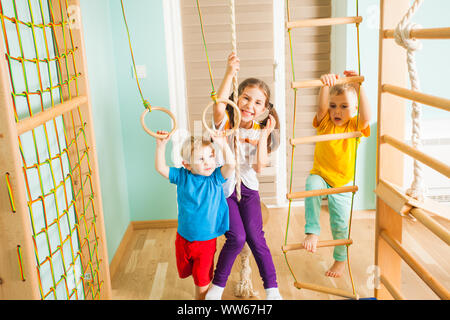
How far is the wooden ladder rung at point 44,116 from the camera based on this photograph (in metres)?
1.12

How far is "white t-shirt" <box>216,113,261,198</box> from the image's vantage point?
77.2 inches

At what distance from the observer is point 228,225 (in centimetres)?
188

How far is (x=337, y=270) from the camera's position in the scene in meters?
2.40

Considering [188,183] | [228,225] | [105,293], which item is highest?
[188,183]

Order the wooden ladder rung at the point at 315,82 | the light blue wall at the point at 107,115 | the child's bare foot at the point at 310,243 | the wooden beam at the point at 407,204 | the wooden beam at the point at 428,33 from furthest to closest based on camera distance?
the light blue wall at the point at 107,115 → the child's bare foot at the point at 310,243 → the wooden ladder rung at the point at 315,82 → the wooden beam at the point at 407,204 → the wooden beam at the point at 428,33

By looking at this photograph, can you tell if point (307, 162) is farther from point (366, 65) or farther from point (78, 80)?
point (78, 80)

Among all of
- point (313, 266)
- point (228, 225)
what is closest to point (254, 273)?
point (313, 266)

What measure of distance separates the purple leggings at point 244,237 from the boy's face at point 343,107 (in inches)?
23.3

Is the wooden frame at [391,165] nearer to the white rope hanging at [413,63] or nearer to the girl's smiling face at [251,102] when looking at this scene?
the white rope hanging at [413,63]

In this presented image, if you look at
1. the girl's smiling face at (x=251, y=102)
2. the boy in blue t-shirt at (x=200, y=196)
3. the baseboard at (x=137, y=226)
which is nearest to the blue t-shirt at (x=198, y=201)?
the boy in blue t-shirt at (x=200, y=196)

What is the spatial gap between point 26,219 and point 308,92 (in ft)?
8.10

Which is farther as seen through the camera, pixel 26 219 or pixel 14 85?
pixel 14 85

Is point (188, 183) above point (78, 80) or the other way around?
the other way around

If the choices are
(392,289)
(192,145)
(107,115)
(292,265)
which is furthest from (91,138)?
(292,265)
